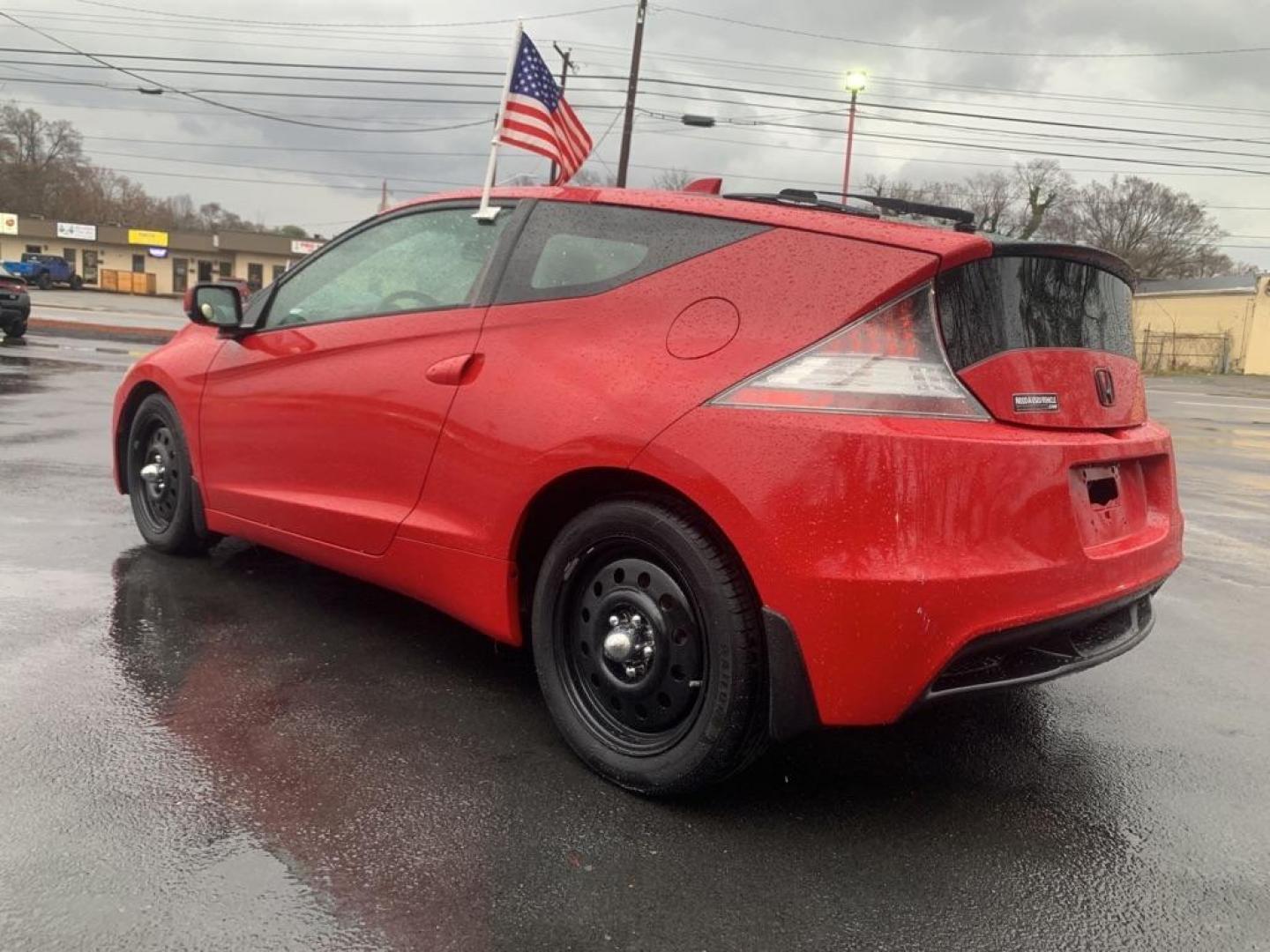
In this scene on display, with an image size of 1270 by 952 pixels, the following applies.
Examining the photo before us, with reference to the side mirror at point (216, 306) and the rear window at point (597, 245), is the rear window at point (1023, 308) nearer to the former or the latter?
the rear window at point (597, 245)

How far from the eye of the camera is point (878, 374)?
7.55 ft

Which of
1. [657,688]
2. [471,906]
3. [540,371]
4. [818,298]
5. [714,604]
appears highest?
[818,298]

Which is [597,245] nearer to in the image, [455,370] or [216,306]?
[455,370]

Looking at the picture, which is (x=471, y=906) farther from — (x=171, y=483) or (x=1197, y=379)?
(x=1197, y=379)

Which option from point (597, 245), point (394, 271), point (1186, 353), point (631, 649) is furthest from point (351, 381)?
point (1186, 353)

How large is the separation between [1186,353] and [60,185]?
8443 centimetres

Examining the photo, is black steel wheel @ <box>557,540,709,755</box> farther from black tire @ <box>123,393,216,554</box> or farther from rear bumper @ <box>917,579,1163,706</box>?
black tire @ <box>123,393,216,554</box>

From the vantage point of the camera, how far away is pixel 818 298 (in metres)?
2.39

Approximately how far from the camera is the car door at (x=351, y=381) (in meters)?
3.20

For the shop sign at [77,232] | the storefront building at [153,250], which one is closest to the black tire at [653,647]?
the storefront building at [153,250]

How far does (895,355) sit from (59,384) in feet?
37.6

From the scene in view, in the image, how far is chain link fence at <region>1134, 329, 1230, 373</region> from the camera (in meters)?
41.0

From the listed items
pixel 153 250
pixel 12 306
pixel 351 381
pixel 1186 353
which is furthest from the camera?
pixel 153 250

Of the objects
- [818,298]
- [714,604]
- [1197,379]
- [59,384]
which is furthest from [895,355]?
[1197,379]
